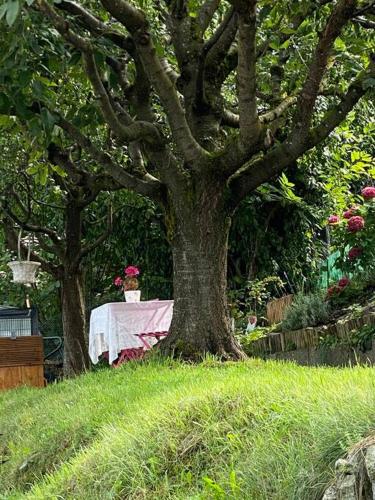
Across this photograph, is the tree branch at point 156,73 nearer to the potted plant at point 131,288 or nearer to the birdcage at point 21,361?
the potted plant at point 131,288

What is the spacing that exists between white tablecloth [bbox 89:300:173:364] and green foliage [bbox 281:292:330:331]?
4.96 ft

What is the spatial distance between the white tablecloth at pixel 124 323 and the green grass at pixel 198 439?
8.67ft

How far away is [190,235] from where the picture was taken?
742 centimetres

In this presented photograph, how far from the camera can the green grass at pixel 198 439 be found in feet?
9.78

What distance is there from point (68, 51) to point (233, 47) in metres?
2.51

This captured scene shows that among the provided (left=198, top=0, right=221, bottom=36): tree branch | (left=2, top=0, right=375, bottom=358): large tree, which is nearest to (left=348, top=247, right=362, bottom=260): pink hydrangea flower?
(left=2, top=0, right=375, bottom=358): large tree

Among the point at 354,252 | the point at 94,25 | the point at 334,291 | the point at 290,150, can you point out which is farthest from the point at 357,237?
the point at 94,25

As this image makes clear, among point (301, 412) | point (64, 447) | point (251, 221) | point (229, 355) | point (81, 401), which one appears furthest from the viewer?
point (251, 221)

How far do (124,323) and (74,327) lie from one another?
2.33 m

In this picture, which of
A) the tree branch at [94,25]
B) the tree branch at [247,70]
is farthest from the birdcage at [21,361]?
the tree branch at [247,70]

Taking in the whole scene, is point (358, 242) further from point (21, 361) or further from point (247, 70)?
point (21, 361)

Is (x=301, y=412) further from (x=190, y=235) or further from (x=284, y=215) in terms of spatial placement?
(x=284, y=215)

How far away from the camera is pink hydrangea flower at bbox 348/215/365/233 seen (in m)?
9.13

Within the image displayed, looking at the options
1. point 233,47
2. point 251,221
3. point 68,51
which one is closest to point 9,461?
point 68,51
